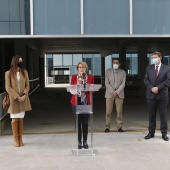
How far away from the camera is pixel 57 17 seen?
29.7 ft

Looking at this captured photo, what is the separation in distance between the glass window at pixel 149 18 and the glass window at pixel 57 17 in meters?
1.59

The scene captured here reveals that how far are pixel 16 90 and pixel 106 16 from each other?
3461 mm

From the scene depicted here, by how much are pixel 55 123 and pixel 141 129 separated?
280cm

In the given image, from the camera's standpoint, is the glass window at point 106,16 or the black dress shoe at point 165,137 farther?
the glass window at point 106,16

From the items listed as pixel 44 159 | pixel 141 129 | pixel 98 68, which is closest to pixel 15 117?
pixel 44 159

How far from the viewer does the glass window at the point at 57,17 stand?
354 inches

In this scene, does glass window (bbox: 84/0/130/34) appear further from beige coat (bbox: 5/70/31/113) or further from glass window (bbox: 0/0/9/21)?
beige coat (bbox: 5/70/31/113)

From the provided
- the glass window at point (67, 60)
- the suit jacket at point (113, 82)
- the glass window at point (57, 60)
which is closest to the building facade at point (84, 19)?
the suit jacket at point (113, 82)

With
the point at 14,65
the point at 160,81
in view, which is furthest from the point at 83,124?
the point at 160,81

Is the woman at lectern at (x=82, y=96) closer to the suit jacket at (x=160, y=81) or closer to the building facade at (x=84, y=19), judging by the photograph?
the suit jacket at (x=160, y=81)

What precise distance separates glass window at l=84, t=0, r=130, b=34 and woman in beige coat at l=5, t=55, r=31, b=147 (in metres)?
2.62

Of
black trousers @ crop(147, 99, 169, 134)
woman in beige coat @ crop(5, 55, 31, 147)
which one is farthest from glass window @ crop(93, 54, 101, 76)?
woman in beige coat @ crop(5, 55, 31, 147)

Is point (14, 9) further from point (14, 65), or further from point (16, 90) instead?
point (16, 90)

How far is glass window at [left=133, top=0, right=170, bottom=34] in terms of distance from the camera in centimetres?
916
